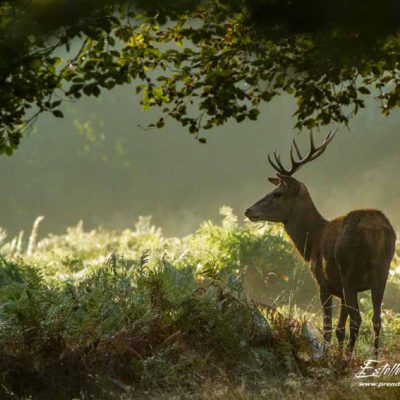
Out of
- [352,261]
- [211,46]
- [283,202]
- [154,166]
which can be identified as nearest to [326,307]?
[352,261]

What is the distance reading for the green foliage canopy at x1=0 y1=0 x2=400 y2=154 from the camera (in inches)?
286

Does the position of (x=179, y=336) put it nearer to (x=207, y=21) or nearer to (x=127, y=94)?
(x=207, y=21)

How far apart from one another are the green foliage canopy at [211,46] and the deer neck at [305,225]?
2.67 meters

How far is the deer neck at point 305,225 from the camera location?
11.5 m

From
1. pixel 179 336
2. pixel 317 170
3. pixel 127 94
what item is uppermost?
pixel 127 94

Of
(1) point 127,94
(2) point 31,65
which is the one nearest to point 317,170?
(1) point 127,94

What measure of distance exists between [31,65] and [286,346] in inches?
131

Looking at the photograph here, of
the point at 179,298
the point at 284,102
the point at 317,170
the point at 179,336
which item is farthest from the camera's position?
the point at 284,102

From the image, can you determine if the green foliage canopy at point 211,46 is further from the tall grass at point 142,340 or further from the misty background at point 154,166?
the misty background at point 154,166

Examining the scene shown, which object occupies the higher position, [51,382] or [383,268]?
[383,268]

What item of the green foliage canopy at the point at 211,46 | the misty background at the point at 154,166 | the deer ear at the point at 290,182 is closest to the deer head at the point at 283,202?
the deer ear at the point at 290,182

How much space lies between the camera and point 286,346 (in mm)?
8508

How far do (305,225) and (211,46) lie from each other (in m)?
3.68

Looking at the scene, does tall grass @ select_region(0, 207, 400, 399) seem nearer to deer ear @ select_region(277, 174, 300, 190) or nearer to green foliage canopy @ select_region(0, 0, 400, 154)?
green foliage canopy @ select_region(0, 0, 400, 154)
